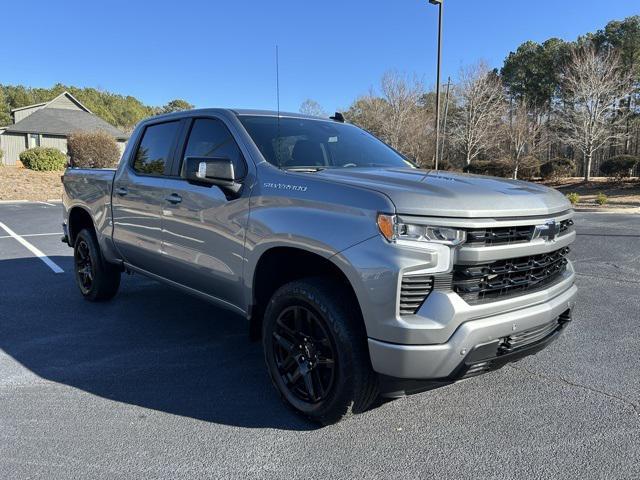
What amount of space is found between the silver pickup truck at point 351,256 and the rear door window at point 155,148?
0.12 metres

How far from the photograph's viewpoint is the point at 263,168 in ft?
11.0

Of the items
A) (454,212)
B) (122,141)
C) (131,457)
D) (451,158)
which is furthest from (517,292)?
(122,141)

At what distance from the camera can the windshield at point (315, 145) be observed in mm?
3613

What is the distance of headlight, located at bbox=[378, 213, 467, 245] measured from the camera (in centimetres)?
254

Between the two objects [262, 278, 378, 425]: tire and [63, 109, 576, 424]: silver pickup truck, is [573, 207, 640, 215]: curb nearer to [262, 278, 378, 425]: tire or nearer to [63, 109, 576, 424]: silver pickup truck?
[63, 109, 576, 424]: silver pickup truck

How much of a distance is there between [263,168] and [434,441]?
1.98 meters

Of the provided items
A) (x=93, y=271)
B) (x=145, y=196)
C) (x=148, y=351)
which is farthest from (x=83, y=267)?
(x=148, y=351)

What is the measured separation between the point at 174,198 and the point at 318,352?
1.81m

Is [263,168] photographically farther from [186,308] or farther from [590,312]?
[590,312]

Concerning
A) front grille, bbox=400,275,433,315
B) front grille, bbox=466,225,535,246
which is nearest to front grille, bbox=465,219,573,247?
front grille, bbox=466,225,535,246

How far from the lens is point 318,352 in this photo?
2.99 meters

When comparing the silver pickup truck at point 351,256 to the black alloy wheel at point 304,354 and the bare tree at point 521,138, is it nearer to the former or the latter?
the black alloy wheel at point 304,354

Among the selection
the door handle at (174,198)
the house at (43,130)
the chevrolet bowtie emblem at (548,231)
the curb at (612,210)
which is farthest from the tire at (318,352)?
the house at (43,130)

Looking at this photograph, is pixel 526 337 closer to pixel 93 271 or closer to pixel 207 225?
pixel 207 225
